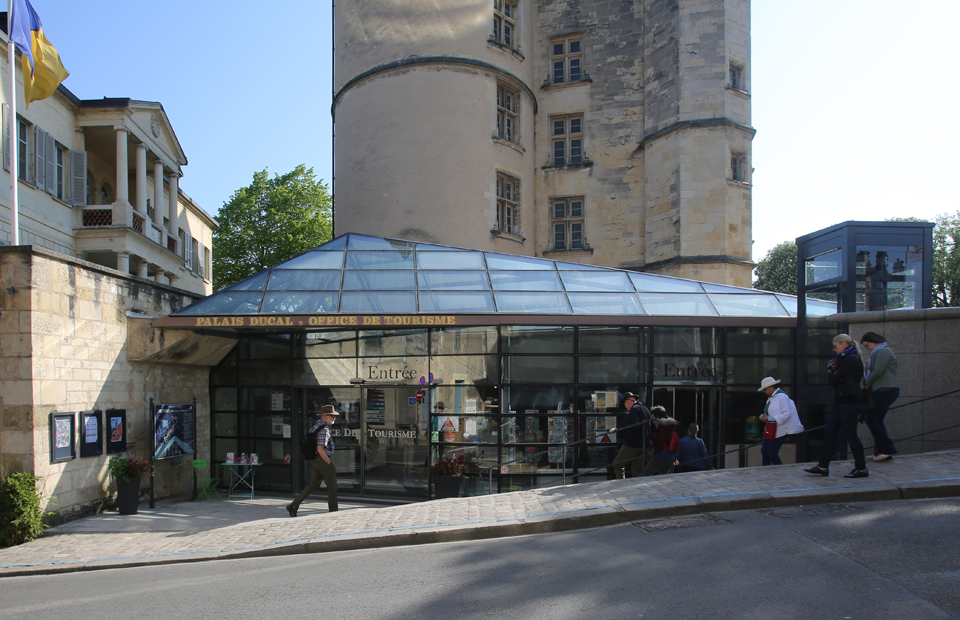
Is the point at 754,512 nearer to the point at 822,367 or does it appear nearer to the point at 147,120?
the point at 822,367

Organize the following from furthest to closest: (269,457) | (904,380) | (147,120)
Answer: (147,120) < (269,457) < (904,380)

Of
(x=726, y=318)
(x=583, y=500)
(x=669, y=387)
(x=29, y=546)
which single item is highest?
(x=726, y=318)

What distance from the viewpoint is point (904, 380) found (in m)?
9.69

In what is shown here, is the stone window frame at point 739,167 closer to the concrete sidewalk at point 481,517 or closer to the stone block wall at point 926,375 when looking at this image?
the stone block wall at point 926,375

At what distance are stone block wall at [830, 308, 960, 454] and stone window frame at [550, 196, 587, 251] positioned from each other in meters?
A: 16.1

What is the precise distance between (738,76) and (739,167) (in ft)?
10.8

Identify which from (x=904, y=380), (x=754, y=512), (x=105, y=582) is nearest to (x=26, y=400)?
(x=105, y=582)

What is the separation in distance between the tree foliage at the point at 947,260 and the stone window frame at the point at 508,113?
3058 cm

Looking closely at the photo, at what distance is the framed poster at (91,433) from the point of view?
9766 mm

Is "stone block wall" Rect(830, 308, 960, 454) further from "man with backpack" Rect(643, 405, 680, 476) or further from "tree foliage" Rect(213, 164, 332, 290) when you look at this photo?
"tree foliage" Rect(213, 164, 332, 290)

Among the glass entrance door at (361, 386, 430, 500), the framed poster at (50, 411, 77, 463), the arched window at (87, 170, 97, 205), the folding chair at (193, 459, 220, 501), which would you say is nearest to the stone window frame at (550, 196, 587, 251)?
the glass entrance door at (361, 386, 430, 500)

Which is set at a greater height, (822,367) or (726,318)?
(726,318)

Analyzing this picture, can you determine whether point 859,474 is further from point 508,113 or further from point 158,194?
point 158,194

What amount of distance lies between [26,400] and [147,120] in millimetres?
19145
